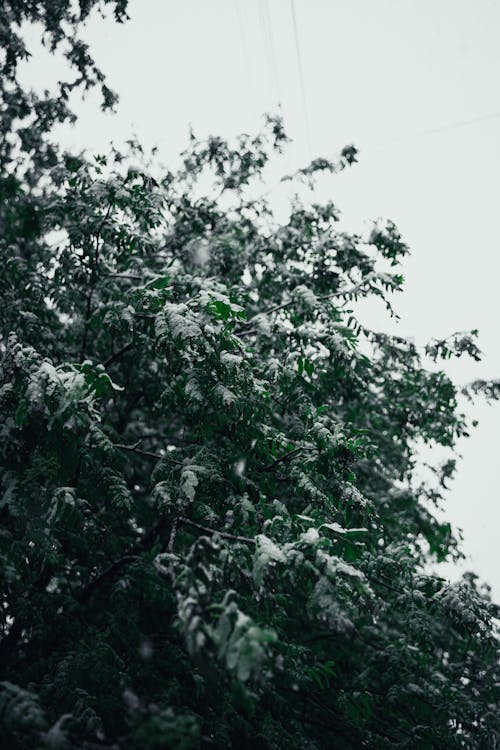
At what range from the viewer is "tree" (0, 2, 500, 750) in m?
2.37

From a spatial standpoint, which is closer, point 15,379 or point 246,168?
point 15,379

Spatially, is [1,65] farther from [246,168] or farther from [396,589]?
[396,589]

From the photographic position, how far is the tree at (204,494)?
2.37 meters

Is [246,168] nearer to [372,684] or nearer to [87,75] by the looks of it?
[87,75]

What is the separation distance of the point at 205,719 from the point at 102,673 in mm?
1020

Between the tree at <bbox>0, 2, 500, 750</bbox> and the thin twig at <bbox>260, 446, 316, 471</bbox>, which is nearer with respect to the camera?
the tree at <bbox>0, 2, 500, 750</bbox>

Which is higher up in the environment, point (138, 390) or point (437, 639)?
point (138, 390)

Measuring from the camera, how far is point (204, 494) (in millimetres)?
3367

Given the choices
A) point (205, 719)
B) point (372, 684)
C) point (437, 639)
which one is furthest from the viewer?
point (437, 639)

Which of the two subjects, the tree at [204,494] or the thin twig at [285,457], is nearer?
the tree at [204,494]

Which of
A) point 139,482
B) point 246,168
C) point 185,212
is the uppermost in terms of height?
point 246,168

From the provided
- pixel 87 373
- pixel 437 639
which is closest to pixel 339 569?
pixel 87 373

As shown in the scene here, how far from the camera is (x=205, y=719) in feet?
11.5

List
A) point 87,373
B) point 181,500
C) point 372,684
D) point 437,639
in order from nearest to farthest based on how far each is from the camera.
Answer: point 87,373 → point 181,500 → point 372,684 → point 437,639
